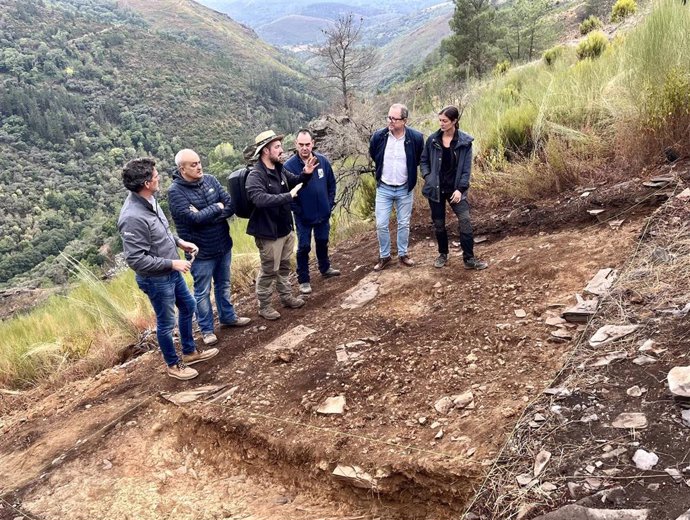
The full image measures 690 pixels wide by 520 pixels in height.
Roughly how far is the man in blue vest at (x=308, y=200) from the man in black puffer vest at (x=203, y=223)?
0.89 m

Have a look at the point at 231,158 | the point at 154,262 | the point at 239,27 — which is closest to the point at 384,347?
the point at 154,262

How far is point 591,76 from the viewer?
21.2ft

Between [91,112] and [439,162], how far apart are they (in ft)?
240

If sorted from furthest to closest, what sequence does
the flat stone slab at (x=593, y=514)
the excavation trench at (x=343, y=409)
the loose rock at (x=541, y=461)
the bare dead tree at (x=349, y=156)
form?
1. the bare dead tree at (x=349, y=156)
2. the excavation trench at (x=343, y=409)
3. the loose rock at (x=541, y=461)
4. the flat stone slab at (x=593, y=514)

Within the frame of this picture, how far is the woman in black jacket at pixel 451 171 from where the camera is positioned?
457 centimetres

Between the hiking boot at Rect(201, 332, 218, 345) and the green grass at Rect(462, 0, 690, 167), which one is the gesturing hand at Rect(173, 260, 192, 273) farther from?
the green grass at Rect(462, 0, 690, 167)

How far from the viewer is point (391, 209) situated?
5215mm

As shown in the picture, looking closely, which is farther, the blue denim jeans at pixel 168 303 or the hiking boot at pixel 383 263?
the hiking boot at pixel 383 263

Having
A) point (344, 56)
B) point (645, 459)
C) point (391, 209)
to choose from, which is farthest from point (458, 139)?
point (344, 56)

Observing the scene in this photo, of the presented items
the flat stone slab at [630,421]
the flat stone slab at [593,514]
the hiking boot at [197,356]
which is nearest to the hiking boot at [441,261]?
the hiking boot at [197,356]

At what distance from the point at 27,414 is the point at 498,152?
19.4 ft

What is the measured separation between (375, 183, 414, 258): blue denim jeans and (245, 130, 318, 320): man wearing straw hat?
768mm

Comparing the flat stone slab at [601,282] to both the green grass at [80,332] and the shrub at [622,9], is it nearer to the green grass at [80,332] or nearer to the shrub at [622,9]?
the green grass at [80,332]

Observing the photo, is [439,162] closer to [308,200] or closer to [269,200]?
[308,200]
